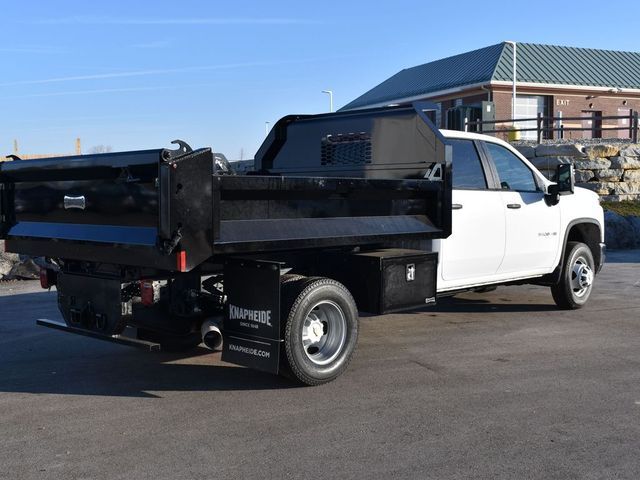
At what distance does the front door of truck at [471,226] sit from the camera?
772 cm

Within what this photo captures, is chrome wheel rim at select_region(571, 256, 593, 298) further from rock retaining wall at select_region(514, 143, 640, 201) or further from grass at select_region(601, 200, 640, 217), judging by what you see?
rock retaining wall at select_region(514, 143, 640, 201)

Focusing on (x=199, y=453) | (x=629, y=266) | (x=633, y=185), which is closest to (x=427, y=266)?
(x=199, y=453)

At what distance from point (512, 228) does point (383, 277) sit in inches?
103

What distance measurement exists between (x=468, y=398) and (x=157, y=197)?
9.09 feet

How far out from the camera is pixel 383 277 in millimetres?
6535

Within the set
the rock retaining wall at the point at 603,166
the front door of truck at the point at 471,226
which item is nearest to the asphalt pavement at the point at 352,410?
the front door of truck at the point at 471,226

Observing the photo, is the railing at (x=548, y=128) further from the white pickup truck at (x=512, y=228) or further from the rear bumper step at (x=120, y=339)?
the rear bumper step at (x=120, y=339)

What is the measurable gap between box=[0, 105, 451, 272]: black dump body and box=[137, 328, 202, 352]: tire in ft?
3.73

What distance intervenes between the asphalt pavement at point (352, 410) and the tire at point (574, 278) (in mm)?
1003

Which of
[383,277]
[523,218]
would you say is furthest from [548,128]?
[383,277]

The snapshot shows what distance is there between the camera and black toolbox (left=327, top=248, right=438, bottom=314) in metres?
6.54

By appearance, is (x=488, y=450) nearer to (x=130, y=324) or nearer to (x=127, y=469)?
(x=127, y=469)

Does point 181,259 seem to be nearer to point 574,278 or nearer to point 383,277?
point 383,277

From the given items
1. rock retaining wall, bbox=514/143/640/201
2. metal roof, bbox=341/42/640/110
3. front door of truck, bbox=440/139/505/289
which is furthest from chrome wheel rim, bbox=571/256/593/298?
metal roof, bbox=341/42/640/110
